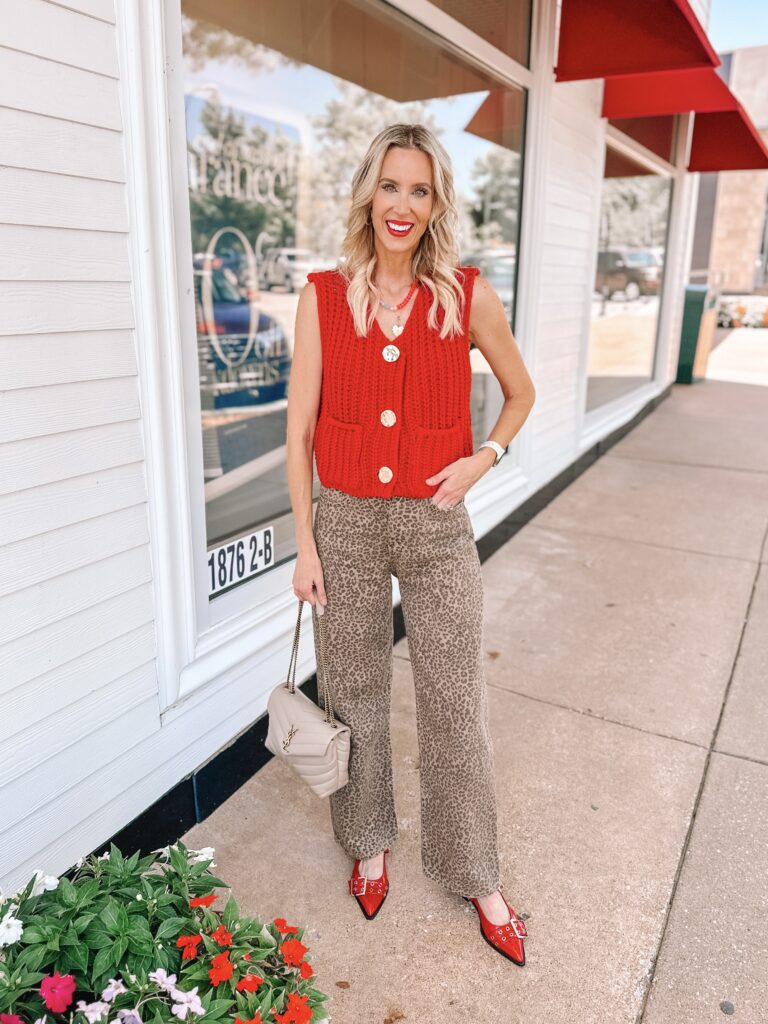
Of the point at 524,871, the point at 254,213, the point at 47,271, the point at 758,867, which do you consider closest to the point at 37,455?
the point at 47,271

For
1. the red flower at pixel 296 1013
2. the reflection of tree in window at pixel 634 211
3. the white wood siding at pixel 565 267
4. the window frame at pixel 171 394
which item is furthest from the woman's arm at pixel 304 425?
the reflection of tree in window at pixel 634 211

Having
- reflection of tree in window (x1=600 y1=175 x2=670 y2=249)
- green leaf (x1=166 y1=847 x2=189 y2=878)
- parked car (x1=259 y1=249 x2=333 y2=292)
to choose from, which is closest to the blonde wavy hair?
green leaf (x1=166 y1=847 x2=189 y2=878)

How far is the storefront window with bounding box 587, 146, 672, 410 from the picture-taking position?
649 centimetres

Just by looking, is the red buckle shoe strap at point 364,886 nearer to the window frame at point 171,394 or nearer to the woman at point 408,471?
the woman at point 408,471

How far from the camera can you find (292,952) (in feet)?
4.81

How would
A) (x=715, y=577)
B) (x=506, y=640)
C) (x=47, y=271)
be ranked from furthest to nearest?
→ (x=715, y=577) → (x=506, y=640) → (x=47, y=271)

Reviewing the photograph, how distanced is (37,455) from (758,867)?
2.21 meters

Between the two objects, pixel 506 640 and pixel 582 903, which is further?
pixel 506 640

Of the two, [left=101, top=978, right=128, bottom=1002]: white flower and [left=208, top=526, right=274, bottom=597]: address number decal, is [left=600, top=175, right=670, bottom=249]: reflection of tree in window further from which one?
[left=101, top=978, right=128, bottom=1002]: white flower

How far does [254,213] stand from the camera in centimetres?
704

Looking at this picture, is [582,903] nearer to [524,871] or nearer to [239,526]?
[524,871]

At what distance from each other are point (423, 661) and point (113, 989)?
3.08ft

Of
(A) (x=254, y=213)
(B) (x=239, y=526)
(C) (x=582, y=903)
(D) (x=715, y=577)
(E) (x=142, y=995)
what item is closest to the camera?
(E) (x=142, y=995)

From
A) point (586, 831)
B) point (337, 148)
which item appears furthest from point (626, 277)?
point (586, 831)
